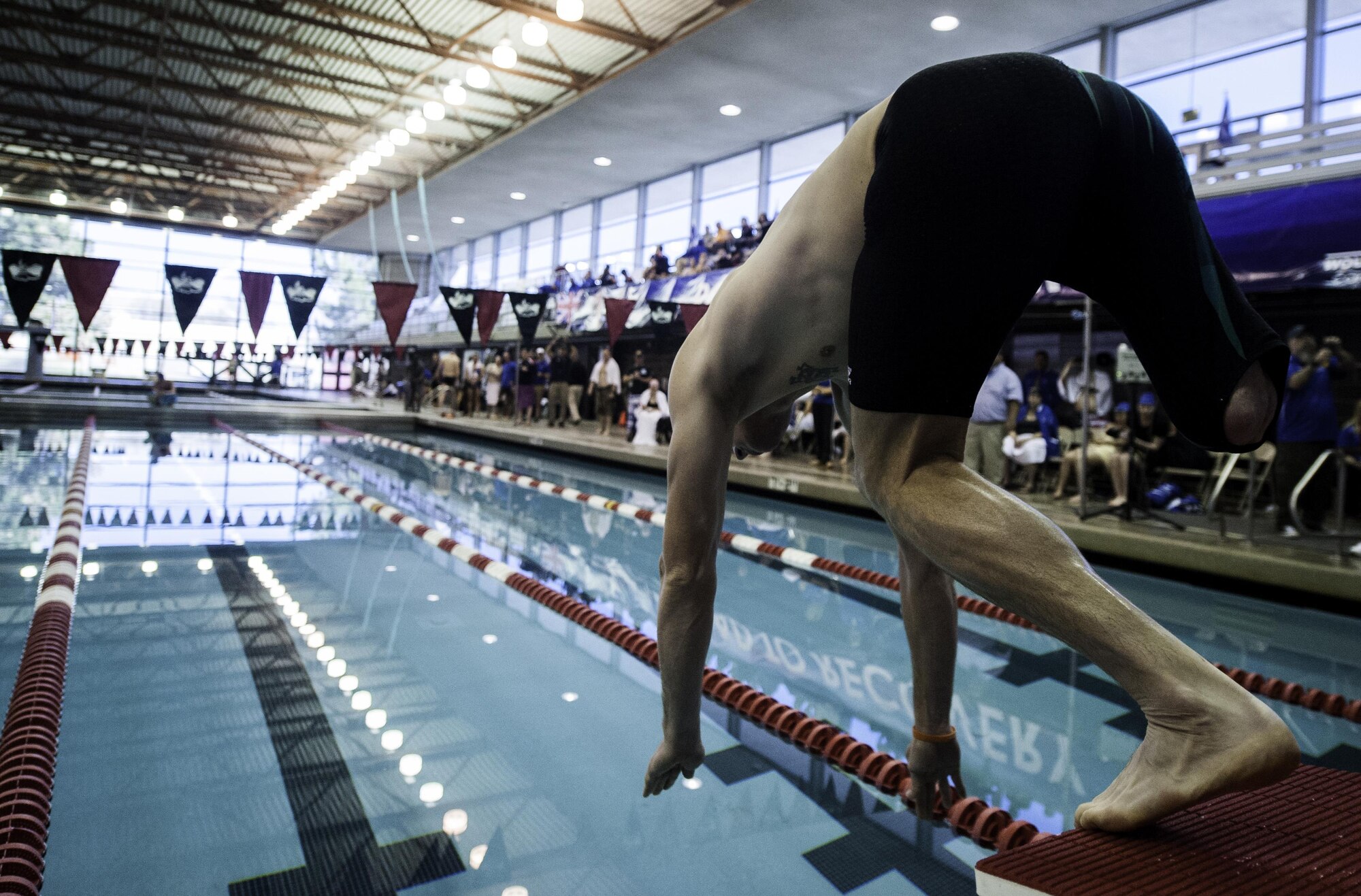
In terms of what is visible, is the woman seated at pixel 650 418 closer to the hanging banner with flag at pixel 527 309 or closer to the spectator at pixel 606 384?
the spectator at pixel 606 384

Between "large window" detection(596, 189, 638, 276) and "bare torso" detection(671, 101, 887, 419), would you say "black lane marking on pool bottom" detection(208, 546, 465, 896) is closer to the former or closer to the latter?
"bare torso" detection(671, 101, 887, 419)

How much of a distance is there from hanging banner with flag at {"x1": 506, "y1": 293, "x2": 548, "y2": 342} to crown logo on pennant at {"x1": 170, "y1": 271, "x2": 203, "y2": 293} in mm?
4508

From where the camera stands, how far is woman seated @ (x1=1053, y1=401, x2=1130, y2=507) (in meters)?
6.01

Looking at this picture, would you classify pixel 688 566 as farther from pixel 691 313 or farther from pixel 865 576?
pixel 691 313

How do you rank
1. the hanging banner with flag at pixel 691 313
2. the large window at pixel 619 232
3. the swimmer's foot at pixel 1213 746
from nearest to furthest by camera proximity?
1. the swimmer's foot at pixel 1213 746
2. the hanging banner with flag at pixel 691 313
3. the large window at pixel 619 232

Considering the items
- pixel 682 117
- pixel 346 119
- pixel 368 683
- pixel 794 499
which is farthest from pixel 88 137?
pixel 368 683

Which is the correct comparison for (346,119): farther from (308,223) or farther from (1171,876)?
(1171,876)

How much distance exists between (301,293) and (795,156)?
31.7 ft

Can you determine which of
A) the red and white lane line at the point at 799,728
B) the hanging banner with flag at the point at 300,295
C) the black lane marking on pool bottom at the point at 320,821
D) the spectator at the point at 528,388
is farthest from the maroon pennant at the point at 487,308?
the black lane marking on pool bottom at the point at 320,821

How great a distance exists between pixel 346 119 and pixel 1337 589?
2016 cm

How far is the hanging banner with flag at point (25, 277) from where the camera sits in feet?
34.5

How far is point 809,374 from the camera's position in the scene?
128 centimetres

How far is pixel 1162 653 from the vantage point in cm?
85

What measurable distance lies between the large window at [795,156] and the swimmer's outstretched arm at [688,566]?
1547 cm
